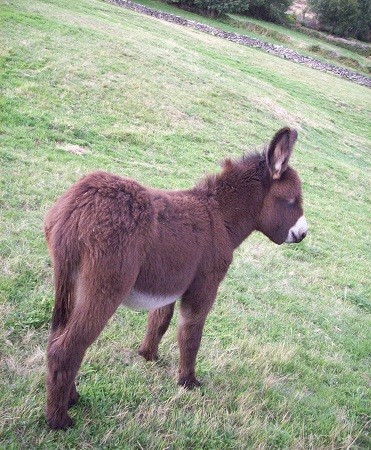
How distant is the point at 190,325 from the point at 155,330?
1.55ft

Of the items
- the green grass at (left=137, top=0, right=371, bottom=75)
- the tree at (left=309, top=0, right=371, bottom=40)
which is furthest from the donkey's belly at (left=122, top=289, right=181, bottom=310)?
the tree at (left=309, top=0, right=371, bottom=40)

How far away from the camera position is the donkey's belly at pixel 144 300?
10.8ft

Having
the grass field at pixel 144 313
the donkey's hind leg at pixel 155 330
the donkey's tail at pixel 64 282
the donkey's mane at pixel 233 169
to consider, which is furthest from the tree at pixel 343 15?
the donkey's tail at pixel 64 282

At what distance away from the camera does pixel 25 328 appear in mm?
3971

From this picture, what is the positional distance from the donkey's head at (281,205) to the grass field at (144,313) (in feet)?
4.86

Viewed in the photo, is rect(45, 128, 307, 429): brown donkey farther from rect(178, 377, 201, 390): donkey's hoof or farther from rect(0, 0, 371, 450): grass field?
rect(0, 0, 371, 450): grass field

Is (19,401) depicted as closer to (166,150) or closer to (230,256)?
(230,256)

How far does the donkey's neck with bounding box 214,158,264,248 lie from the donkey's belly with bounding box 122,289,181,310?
93 cm

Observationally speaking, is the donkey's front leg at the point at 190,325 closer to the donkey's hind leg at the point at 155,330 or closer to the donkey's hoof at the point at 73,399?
the donkey's hind leg at the point at 155,330

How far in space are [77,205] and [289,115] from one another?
1926 cm

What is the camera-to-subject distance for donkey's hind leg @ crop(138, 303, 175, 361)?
4113 millimetres

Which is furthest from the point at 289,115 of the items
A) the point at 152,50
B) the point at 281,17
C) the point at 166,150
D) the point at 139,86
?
the point at 281,17

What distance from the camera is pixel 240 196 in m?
4.04

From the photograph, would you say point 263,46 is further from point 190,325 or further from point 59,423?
point 59,423
